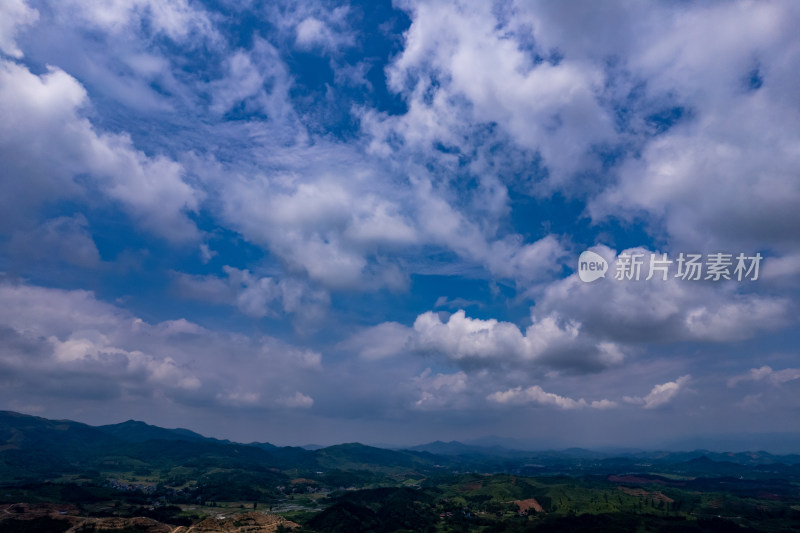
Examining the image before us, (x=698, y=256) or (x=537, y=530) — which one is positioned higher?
(x=698, y=256)

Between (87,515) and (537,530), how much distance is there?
196771mm

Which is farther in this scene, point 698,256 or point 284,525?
point 284,525

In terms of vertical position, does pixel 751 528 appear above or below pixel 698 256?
below

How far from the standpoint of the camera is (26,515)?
178 meters

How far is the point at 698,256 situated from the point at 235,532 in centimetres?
18303

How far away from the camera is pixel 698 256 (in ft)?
249

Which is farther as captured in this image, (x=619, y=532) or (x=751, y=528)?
(x=751, y=528)

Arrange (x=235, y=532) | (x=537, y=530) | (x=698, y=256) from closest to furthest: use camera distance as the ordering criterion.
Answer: (x=698, y=256) < (x=235, y=532) < (x=537, y=530)

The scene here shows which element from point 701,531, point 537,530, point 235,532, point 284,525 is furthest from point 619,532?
point 235,532

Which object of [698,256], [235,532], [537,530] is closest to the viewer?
[698,256]

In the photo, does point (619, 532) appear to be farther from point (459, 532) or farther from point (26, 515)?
point (26, 515)

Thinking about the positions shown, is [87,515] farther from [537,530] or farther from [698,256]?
[698,256]

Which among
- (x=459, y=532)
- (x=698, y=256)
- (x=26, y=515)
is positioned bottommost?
(x=459, y=532)

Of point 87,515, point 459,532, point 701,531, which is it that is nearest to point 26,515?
point 87,515
